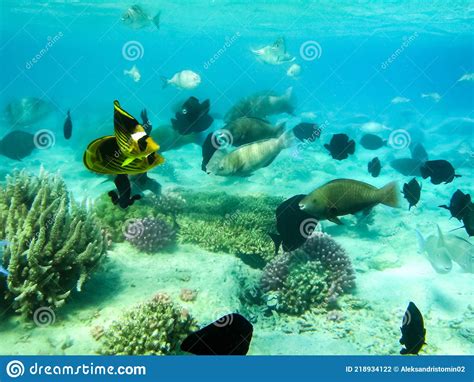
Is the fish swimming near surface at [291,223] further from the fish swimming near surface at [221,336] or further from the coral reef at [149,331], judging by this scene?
the fish swimming near surface at [221,336]

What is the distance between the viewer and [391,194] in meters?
3.44

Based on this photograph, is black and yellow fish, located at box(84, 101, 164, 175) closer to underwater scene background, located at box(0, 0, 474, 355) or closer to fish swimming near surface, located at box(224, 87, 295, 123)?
underwater scene background, located at box(0, 0, 474, 355)

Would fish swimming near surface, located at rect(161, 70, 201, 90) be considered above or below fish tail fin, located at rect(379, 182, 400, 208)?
above

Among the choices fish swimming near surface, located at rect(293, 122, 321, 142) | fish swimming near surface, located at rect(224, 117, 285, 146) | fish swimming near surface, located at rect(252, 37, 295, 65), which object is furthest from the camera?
fish swimming near surface, located at rect(252, 37, 295, 65)

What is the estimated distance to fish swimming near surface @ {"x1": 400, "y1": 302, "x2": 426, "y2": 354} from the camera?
341 centimetres

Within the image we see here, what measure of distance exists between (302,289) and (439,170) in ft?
9.45

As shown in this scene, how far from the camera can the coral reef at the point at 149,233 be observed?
20.8 ft

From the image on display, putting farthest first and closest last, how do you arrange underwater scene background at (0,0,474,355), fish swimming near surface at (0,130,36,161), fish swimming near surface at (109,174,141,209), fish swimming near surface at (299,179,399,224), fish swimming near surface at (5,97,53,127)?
fish swimming near surface at (5,97,53,127) < fish swimming near surface at (0,130,36,161) < underwater scene background at (0,0,474,355) < fish swimming near surface at (299,179,399,224) < fish swimming near surface at (109,174,141,209)

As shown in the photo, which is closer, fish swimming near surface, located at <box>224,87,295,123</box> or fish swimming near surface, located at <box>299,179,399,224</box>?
fish swimming near surface, located at <box>299,179,399,224</box>

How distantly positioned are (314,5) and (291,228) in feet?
117

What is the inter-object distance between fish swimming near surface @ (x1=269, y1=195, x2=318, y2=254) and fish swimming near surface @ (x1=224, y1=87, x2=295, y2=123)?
2.90m

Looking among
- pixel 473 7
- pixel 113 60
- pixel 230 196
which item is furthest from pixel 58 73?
pixel 230 196

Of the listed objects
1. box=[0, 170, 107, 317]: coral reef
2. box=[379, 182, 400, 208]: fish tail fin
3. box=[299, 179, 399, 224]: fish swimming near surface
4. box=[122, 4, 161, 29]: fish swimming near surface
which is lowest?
box=[0, 170, 107, 317]: coral reef

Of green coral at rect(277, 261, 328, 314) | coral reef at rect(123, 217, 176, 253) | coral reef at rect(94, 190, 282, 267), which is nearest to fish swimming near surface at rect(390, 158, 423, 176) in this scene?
coral reef at rect(94, 190, 282, 267)
